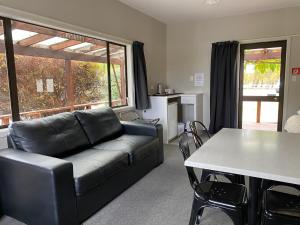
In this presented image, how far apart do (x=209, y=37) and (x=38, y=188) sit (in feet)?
15.0

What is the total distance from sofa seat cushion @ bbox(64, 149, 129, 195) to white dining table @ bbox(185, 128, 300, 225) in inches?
37.8

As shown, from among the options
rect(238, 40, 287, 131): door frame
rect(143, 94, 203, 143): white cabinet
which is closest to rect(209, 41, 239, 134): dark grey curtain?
rect(238, 40, 287, 131): door frame

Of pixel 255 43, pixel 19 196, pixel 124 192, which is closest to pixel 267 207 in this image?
pixel 124 192

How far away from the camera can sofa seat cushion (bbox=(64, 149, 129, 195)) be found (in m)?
1.90

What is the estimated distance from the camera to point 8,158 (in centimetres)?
193

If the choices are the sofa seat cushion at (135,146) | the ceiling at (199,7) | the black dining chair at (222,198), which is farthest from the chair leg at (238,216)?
the ceiling at (199,7)

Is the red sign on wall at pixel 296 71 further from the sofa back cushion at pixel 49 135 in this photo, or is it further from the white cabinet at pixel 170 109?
the sofa back cushion at pixel 49 135

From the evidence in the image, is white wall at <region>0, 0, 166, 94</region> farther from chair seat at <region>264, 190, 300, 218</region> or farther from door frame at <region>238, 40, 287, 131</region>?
chair seat at <region>264, 190, 300, 218</region>

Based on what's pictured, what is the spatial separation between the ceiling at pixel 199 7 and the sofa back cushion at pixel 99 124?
208 centimetres

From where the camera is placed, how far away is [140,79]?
4.32 meters

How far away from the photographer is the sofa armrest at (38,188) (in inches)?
67.0

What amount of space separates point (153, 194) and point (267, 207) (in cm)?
132

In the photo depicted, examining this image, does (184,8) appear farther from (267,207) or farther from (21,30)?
(267,207)

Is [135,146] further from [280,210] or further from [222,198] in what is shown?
[280,210]
